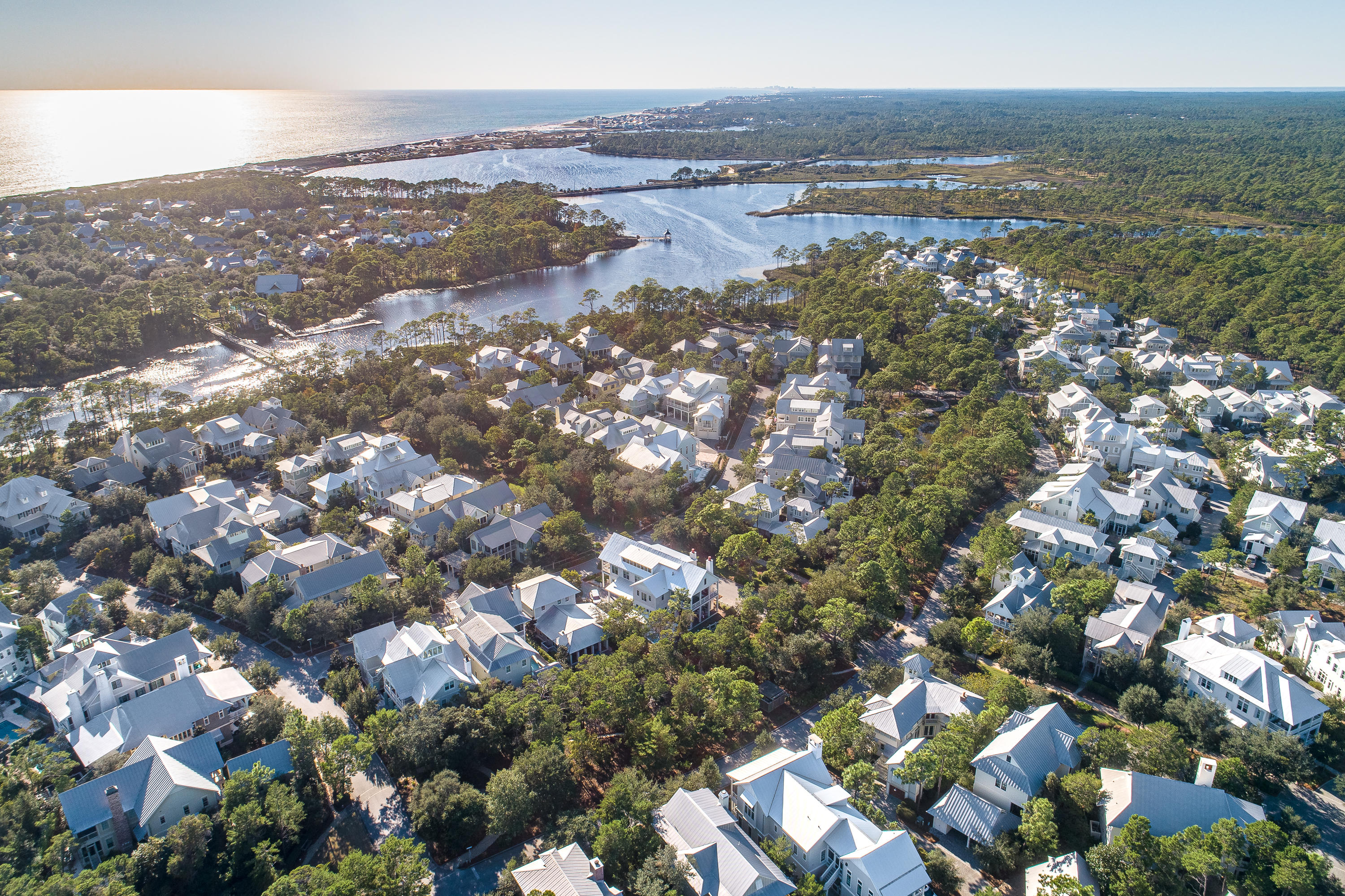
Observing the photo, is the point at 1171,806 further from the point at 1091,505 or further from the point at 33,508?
the point at 33,508

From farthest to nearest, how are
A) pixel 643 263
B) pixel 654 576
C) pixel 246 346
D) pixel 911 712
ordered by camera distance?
pixel 643 263
pixel 246 346
pixel 654 576
pixel 911 712

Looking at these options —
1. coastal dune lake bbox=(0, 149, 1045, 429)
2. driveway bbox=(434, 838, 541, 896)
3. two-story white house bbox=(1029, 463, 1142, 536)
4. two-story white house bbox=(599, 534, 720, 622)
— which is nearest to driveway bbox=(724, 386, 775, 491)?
two-story white house bbox=(599, 534, 720, 622)

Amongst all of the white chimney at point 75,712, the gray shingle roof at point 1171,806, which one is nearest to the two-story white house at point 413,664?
the white chimney at point 75,712

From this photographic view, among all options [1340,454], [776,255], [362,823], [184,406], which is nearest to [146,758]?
[362,823]

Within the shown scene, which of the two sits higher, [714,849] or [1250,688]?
[1250,688]

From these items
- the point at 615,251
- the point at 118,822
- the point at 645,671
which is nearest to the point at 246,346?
the point at 615,251

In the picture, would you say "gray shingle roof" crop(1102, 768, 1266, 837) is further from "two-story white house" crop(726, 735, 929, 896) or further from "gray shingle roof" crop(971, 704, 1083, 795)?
"two-story white house" crop(726, 735, 929, 896)
